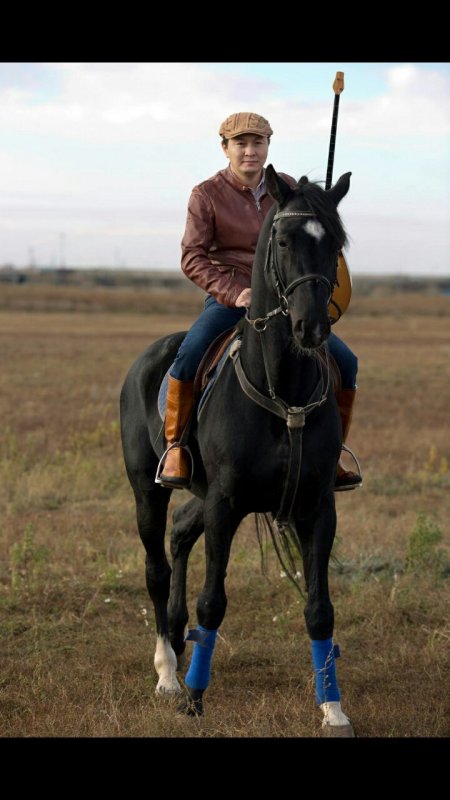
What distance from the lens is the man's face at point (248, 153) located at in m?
5.75

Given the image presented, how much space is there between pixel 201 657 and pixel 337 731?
891mm

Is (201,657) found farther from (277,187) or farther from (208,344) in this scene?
(277,187)

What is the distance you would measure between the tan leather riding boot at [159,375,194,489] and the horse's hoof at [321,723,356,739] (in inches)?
66.7

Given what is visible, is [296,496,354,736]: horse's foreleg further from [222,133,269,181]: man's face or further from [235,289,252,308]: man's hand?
[222,133,269,181]: man's face

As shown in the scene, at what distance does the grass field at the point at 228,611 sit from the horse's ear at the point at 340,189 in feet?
8.30

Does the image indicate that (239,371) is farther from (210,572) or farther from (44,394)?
(44,394)

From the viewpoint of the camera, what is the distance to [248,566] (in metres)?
8.52

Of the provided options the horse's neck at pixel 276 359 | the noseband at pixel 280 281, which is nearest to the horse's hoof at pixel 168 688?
the horse's neck at pixel 276 359

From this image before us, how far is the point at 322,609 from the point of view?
17.7 ft

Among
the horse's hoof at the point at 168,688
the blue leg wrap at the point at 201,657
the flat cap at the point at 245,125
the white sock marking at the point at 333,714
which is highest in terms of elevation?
the flat cap at the point at 245,125

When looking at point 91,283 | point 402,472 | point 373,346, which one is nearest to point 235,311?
point 402,472

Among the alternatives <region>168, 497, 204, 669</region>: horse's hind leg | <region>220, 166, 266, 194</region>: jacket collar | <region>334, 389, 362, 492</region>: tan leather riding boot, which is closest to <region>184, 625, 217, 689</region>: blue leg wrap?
<region>168, 497, 204, 669</region>: horse's hind leg

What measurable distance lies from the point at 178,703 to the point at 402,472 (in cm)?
773

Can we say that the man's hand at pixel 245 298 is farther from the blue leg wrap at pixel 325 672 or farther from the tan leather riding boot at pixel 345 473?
the blue leg wrap at pixel 325 672
